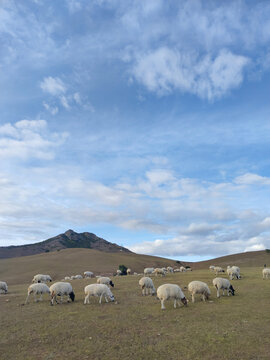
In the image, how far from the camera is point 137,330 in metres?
11.7

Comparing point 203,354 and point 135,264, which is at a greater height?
point 135,264

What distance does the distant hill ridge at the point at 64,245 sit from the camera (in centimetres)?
13862

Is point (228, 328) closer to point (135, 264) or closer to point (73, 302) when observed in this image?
point (73, 302)

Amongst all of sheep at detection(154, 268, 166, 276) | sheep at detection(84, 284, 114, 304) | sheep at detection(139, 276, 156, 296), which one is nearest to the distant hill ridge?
sheep at detection(154, 268, 166, 276)

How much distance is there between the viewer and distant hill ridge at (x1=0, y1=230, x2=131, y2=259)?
139 meters

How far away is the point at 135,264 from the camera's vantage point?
74.5m

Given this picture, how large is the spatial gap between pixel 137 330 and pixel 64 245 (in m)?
151

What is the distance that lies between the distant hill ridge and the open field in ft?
371

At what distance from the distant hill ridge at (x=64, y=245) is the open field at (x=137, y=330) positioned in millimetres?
113220

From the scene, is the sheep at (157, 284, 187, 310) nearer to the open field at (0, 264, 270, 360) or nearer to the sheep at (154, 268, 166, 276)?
the open field at (0, 264, 270, 360)

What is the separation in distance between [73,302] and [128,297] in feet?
13.1

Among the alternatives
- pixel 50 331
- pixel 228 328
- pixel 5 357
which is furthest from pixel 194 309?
pixel 5 357

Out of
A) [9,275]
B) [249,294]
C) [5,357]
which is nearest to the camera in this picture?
[5,357]

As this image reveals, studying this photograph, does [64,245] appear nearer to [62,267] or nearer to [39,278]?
[62,267]
